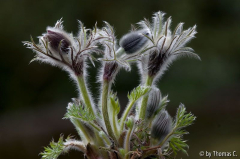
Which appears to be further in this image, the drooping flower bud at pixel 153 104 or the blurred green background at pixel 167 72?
the blurred green background at pixel 167 72

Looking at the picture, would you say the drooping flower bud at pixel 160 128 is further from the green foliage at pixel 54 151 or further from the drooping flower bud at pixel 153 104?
the green foliage at pixel 54 151

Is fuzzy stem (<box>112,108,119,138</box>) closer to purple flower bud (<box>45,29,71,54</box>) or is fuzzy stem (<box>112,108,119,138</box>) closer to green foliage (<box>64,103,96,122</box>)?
green foliage (<box>64,103,96,122</box>)

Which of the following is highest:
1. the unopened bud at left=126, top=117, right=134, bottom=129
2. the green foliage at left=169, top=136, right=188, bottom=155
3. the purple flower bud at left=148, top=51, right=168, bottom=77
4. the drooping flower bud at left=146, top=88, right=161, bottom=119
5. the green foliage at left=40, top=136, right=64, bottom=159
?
the purple flower bud at left=148, top=51, right=168, bottom=77

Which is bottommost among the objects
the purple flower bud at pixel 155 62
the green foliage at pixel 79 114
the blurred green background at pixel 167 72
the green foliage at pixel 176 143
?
the green foliage at pixel 176 143

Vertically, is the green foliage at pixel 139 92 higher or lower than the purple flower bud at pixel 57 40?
lower

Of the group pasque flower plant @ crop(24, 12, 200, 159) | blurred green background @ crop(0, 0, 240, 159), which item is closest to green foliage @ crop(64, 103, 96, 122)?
pasque flower plant @ crop(24, 12, 200, 159)

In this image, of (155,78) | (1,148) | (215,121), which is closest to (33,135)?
(1,148)

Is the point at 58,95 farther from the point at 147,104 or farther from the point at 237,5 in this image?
the point at 147,104

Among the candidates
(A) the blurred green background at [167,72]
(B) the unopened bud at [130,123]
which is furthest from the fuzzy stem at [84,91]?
(A) the blurred green background at [167,72]
